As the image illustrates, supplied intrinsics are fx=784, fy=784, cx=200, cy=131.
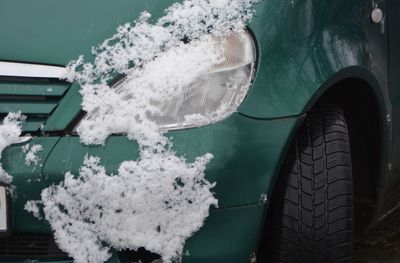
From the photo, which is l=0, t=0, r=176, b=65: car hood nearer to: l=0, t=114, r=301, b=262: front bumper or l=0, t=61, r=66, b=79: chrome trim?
l=0, t=61, r=66, b=79: chrome trim

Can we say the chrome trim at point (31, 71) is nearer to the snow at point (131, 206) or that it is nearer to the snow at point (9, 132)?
the snow at point (9, 132)

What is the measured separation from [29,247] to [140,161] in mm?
444

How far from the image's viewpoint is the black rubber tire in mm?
2432

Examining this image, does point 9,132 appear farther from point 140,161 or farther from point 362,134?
point 362,134

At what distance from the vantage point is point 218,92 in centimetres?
225

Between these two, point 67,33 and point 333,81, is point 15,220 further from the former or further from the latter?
point 333,81

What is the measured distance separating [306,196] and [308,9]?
585 mm

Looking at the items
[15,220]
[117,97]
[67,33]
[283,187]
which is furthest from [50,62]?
[283,187]

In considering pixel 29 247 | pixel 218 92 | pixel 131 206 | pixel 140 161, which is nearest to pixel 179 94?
pixel 218 92

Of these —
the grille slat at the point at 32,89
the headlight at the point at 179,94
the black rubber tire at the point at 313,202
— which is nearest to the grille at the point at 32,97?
the grille slat at the point at 32,89

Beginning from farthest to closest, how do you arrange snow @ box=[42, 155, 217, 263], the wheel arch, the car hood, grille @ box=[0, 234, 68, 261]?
the wheel arch < the car hood < grille @ box=[0, 234, 68, 261] < snow @ box=[42, 155, 217, 263]

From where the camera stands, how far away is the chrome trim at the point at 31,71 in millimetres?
2332

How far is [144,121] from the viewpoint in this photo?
86.6 inches

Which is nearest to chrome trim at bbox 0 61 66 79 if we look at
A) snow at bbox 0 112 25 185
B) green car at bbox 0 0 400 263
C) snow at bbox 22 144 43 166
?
green car at bbox 0 0 400 263
